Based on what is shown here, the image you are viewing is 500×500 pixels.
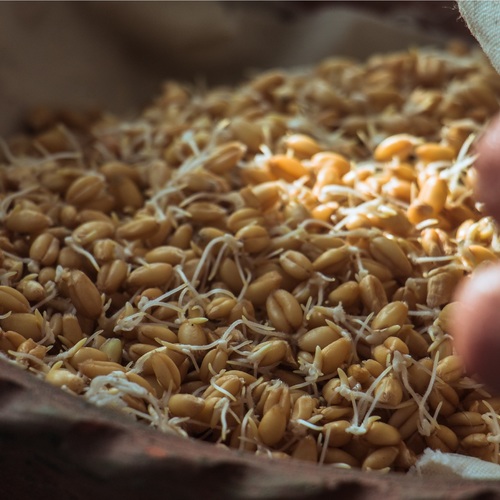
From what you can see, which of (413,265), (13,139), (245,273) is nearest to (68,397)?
(245,273)

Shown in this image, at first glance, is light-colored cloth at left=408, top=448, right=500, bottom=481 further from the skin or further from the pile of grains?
the skin

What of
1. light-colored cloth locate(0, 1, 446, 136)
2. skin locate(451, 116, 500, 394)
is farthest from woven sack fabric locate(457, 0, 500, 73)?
light-colored cloth locate(0, 1, 446, 136)

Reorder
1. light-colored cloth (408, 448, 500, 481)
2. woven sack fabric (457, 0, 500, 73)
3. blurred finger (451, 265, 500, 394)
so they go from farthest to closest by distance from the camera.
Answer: woven sack fabric (457, 0, 500, 73) < light-colored cloth (408, 448, 500, 481) < blurred finger (451, 265, 500, 394)

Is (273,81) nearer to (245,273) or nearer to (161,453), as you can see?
(245,273)

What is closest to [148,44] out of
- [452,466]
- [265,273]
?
[265,273]

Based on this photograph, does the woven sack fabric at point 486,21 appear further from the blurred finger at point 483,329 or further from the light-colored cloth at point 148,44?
the light-colored cloth at point 148,44
